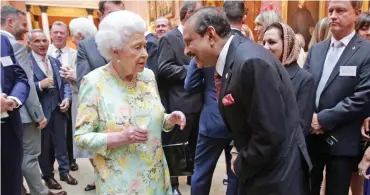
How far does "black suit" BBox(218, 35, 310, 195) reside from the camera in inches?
50.8

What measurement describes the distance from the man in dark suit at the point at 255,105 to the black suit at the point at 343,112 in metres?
0.62

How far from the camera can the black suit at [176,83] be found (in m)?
2.97

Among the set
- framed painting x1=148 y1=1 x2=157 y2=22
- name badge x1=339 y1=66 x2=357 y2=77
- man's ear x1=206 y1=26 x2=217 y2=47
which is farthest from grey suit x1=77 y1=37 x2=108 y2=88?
framed painting x1=148 y1=1 x2=157 y2=22

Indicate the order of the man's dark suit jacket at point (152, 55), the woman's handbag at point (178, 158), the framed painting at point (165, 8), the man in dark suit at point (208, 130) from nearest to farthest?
1. the woman's handbag at point (178, 158)
2. the man in dark suit at point (208, 130)
3. the man's dark suit jacket at point (152, 55)
4. the framed painting at point (165, 8)

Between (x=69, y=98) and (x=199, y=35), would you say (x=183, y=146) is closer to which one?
(x=199, y=35)

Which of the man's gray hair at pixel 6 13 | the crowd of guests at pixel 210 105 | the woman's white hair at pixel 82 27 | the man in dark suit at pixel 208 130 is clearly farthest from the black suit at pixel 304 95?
the woman's white hair at pixel 82 27

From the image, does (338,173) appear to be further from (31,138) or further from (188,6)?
(31,138)

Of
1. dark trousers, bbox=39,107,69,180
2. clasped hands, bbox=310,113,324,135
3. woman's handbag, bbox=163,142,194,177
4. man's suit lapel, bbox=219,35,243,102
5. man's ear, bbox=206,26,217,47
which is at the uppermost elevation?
man's ear, bbox=206,26,217,47

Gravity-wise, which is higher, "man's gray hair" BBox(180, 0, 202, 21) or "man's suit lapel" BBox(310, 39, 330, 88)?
"man's gray hair" BBox(180, 0, 202, 21)

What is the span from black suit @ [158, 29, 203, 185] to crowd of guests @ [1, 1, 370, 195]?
10 millimetres

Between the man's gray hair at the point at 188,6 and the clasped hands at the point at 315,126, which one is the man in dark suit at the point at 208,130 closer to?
the man's gray hair at the point at 188,6

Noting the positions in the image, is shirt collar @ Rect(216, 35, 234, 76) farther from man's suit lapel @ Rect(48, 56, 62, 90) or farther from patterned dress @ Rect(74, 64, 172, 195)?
man's suit lapel @ Rect(48, 56, 62, 90)

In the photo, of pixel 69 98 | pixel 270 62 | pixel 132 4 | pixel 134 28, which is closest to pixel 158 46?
pixel 69 98

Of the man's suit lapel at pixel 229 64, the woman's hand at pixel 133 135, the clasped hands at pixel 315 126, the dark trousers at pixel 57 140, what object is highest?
the man's suit lapel at pixel 229 64
